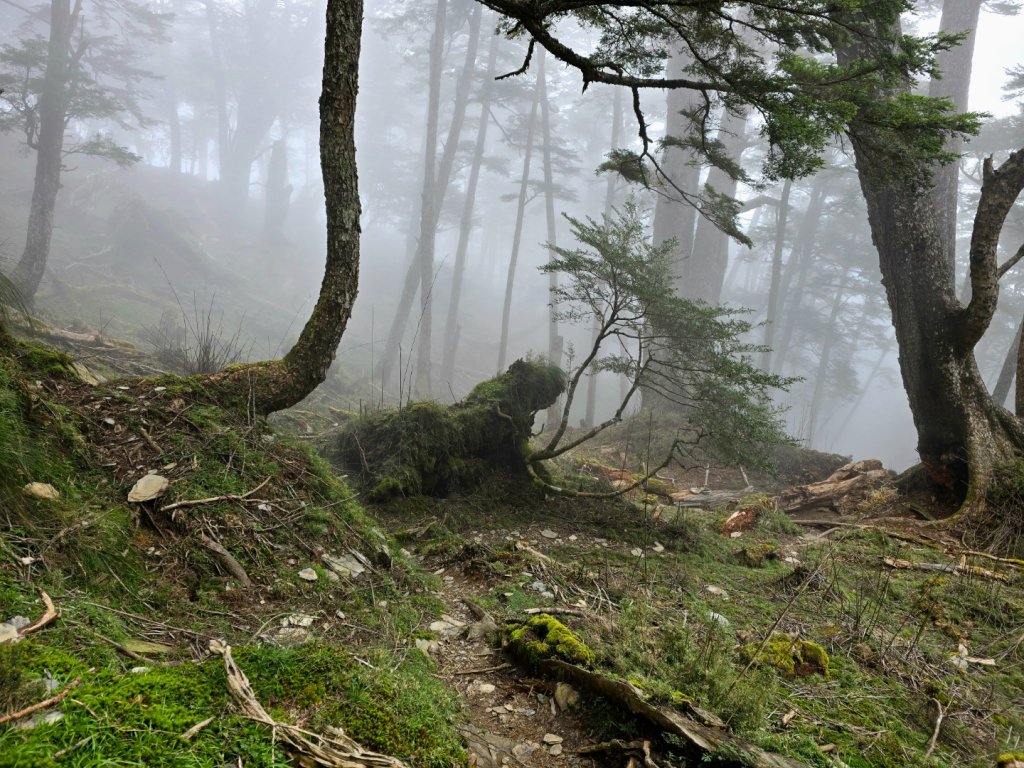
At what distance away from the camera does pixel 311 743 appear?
1.39 m

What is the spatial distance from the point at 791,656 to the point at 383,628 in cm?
222

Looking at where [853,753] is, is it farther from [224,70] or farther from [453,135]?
[224,70]

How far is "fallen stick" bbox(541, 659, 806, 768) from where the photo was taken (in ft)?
5.66

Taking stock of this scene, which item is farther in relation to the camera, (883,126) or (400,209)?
(400,209)

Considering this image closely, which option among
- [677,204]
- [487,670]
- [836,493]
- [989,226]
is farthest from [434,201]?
[487,670]

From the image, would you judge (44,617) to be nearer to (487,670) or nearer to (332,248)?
(487,670)

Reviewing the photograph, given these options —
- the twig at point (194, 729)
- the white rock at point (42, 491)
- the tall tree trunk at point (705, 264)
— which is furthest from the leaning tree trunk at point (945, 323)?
the tall tree trunk at point (705, 264)

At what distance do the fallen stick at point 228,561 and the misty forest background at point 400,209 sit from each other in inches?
216

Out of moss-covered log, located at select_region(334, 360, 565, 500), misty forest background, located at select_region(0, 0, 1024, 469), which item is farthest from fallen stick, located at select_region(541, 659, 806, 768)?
misty forest background, located at select_region(0, 0, 1024, 469)

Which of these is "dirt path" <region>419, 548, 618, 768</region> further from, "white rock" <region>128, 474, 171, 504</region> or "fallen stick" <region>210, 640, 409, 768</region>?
"white rock" <region>128, 474, 171, 504</region>

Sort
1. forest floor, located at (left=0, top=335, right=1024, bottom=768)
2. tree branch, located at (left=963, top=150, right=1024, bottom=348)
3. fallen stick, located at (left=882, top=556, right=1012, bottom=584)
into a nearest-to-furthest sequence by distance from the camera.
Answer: forest floor, located at (left=0, top=335, right=1024, bottom=768) < fallen stick, located at (left=882, top=556, right=1012, bottom=584) < tree branch, located at (left=963, top=150, right=1024, bottom=348)

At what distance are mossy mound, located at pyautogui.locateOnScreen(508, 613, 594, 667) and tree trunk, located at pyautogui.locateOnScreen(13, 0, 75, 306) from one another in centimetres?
1609

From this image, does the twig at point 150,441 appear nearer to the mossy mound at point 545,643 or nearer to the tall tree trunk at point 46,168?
the mossy mound at point 545,643

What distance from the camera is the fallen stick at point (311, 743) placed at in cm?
136
